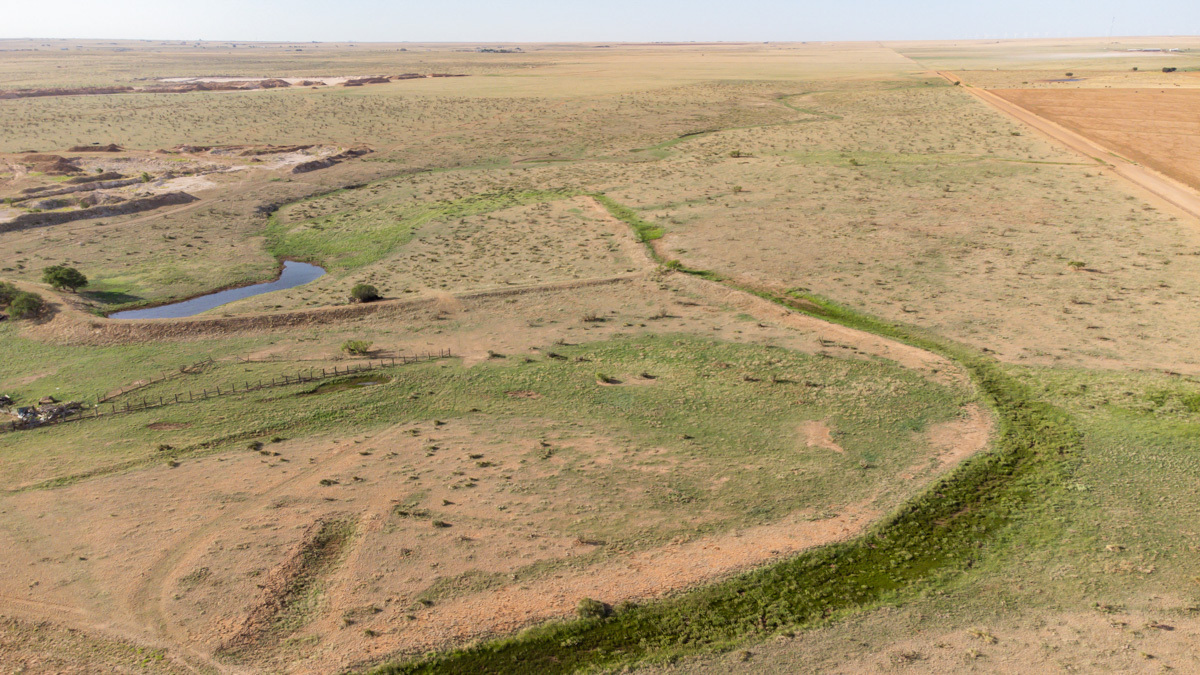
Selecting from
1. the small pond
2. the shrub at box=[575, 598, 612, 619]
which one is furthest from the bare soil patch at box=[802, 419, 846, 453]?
the small pond

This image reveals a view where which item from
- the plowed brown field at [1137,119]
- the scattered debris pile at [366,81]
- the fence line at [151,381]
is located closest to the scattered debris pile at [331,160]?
the fence line at [151,381]

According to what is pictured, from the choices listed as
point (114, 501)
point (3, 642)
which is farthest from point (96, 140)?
point (3, 642)

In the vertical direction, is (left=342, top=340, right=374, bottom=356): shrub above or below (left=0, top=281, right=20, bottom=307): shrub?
below

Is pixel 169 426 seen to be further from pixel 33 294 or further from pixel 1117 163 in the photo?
pixel 1117 163

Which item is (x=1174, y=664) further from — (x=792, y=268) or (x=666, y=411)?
(x=792, y=268)

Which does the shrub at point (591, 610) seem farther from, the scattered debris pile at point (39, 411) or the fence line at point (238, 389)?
the scattered debris pile at point (39, 411)

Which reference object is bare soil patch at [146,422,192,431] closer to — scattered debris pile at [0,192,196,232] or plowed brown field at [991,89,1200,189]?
scattered debris pile at [0,192,196,232]
